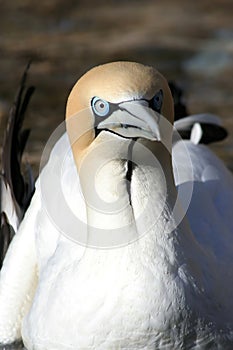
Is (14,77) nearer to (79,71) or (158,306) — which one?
(79,71)

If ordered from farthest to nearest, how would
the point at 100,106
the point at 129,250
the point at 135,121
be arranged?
the point at 129,250 < the point at 100,106 < the point at 135,121

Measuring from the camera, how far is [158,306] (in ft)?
15.6

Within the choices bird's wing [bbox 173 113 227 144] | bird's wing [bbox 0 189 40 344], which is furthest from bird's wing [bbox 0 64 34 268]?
bird's wing [bbox 173 113 227 144]

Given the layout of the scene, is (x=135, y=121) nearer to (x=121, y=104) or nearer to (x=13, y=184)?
(x=121, y=104)

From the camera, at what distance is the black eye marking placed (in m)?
4.50

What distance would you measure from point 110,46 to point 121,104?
21.5 ft

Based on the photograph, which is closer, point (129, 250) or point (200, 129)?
point (129, 250)

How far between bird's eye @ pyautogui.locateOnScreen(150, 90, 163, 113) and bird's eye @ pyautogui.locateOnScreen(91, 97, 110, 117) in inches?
6.7

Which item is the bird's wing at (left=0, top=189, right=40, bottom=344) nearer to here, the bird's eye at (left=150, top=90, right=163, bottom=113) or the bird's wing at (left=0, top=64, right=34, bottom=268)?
the bird's wing at (left=0, top=64, right=34, bottom=268)

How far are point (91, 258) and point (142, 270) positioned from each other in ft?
0.77

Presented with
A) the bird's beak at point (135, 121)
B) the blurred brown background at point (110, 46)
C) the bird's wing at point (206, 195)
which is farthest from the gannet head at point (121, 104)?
the blurred brown background at point (110, 46)

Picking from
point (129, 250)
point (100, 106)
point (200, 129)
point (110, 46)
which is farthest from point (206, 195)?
point (110, 46)

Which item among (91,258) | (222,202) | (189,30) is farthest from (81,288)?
(189,30)

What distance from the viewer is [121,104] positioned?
174 inches
